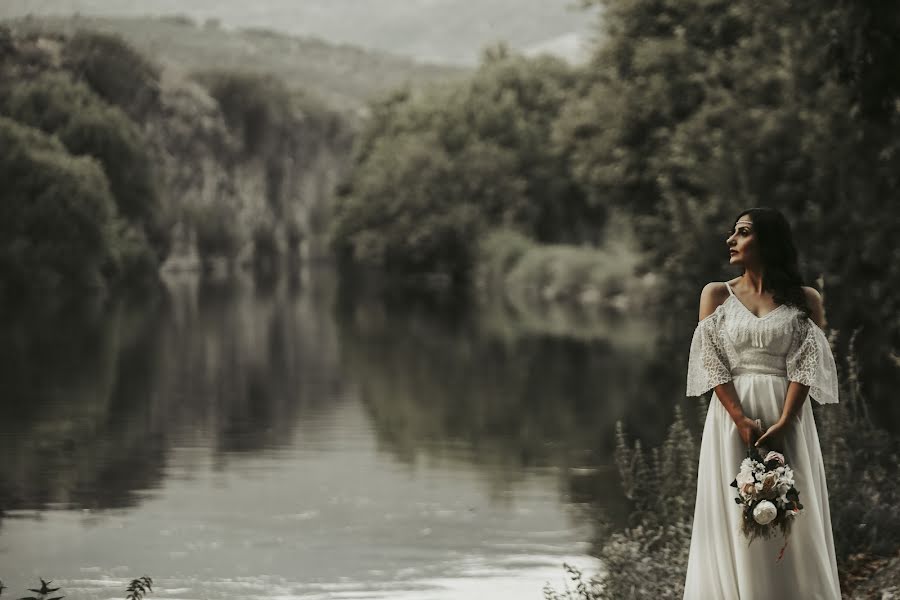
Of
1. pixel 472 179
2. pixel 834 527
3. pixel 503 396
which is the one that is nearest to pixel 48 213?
pixel 503 396

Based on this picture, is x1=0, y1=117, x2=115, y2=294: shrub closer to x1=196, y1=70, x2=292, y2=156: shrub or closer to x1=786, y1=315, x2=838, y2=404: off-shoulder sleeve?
x1=786, y1=315, x2=838, y2=404: off-shoulder sleeve

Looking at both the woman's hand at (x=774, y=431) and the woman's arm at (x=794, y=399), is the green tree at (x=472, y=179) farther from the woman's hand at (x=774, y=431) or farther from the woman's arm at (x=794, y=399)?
the woman's hand at (x=774, y=431)

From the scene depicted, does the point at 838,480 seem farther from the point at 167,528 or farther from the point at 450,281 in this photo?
the point at 450,281

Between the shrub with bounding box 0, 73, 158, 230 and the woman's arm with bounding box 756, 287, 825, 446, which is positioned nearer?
the woman's arm with bounding box 756, 287, 825, 446

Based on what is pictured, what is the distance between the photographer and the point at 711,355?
6461 mm

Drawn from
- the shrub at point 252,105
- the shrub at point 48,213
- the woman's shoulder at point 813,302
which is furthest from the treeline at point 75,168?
the woman's shoulder at point 813,302

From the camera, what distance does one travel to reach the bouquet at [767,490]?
6.26 m

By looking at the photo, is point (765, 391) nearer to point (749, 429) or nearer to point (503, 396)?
point (749, 429)

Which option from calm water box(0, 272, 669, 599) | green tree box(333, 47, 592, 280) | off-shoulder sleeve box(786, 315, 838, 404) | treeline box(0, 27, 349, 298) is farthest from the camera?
green tree box(333, 47, 592, 280)

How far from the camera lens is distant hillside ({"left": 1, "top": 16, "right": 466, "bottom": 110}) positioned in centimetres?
6694

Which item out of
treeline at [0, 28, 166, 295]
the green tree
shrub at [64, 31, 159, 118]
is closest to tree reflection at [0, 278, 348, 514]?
treeline at [0, 28, 166, 295]

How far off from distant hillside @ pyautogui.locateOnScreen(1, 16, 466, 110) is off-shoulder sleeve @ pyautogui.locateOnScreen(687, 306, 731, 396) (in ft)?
137

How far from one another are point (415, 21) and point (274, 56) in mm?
44646

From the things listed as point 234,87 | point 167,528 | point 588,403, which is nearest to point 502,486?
point 167,528
